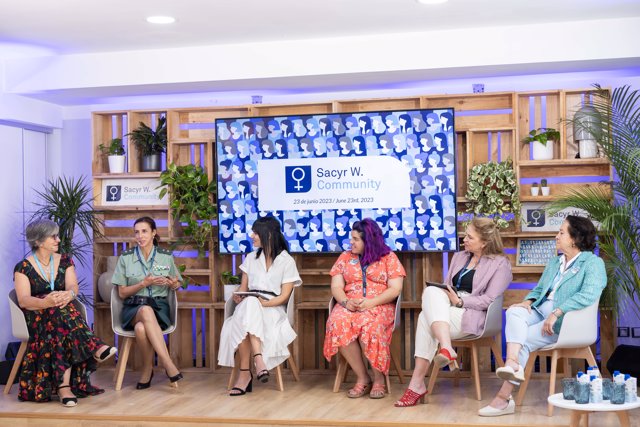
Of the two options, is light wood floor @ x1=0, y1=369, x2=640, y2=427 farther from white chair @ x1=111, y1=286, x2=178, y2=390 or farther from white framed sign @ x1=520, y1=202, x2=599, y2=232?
white framed sign @ x1=520, y1=202, x2=599, y2=232

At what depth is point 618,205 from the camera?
6.35 m

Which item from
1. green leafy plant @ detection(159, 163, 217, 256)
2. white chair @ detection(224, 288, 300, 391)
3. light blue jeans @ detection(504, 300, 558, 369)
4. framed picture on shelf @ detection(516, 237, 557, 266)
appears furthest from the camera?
green leafy plant @ detection(159, 163, 217, 256)

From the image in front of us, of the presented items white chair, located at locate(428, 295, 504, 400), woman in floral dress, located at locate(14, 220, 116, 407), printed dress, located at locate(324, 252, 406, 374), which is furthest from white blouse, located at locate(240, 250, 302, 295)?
white chair, located at locate(428, 295, 504, 400)

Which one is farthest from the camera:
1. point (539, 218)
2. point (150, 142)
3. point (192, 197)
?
point (150, 142)

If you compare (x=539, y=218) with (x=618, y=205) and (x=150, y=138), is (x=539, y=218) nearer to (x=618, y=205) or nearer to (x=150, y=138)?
(x=618, y=205)

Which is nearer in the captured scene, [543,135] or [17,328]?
[17,328]

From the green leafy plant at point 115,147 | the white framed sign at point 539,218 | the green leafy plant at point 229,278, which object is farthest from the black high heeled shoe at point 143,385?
the white framed sign at point 539,218

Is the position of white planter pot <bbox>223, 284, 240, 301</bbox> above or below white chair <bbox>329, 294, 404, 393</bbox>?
above

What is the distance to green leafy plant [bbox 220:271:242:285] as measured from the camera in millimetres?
7152

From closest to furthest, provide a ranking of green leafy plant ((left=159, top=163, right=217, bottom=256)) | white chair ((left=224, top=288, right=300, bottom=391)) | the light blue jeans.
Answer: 1. the light blue jeans
2. white chair ((left=224, top=288, right=300, bottom=391))
3. green leafy plant ((left=159, top=163, right=217, bottom=256))

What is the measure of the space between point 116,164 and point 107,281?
40.3 inches

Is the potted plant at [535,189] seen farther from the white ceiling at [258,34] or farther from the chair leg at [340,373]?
the chair leg at [340,373]

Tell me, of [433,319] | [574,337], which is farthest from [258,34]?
[574,337]

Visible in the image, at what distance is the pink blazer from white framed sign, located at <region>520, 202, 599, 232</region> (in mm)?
908
